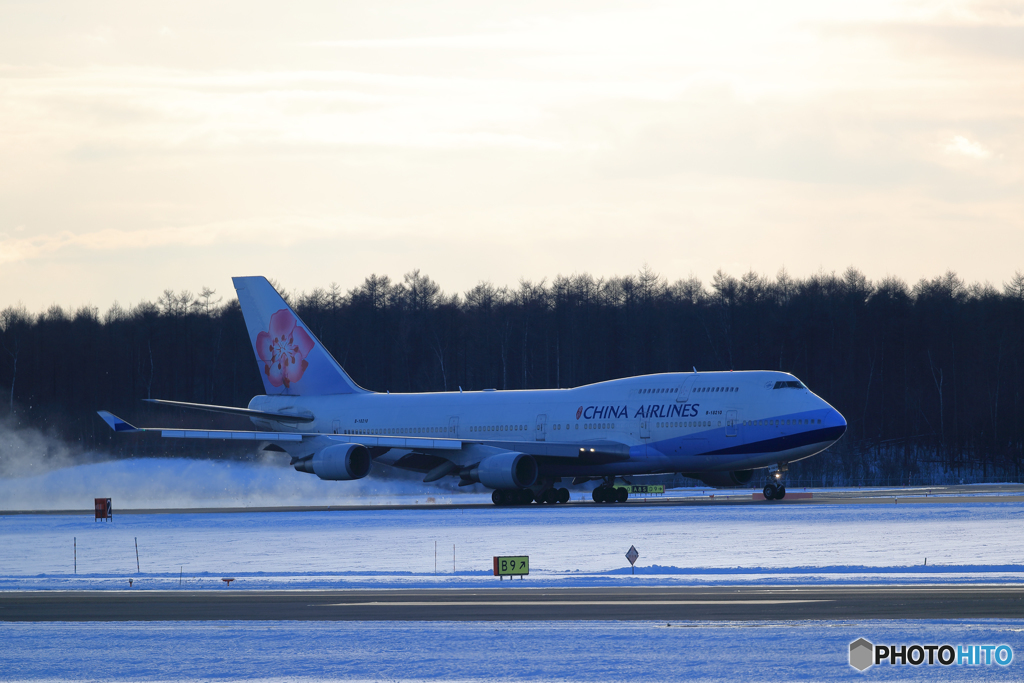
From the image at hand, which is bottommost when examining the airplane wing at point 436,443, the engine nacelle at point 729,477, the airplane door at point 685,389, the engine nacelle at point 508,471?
the engine nacelle at point 729,477

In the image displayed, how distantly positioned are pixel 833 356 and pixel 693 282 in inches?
837

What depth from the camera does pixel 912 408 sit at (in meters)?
88.4

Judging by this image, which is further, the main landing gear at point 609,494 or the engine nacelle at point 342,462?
the main landing gear at point 609,494

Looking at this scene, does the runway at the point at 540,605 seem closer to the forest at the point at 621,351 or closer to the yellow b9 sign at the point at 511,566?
the yellow b9 sign at the point at 511,566

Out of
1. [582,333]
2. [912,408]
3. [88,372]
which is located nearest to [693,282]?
[582,333]

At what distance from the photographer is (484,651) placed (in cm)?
1428

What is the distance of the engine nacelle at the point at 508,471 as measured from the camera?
45.5 metres

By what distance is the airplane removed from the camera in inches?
1705

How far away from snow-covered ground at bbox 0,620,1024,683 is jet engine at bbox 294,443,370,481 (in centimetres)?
3029

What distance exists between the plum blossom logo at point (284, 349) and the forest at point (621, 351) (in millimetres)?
18114

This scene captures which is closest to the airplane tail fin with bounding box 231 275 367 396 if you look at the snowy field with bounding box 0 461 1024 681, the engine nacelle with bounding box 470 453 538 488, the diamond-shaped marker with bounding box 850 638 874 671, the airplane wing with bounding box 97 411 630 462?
the airplane wing with bounding box 97 411 630 462

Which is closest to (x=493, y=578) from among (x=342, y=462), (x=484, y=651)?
(x=484, y=651)

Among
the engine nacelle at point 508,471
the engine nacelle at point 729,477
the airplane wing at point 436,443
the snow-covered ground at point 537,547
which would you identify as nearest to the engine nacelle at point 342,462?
the airplane wing at point 436,443

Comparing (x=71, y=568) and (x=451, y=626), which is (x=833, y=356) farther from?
(x=451, y=626)
